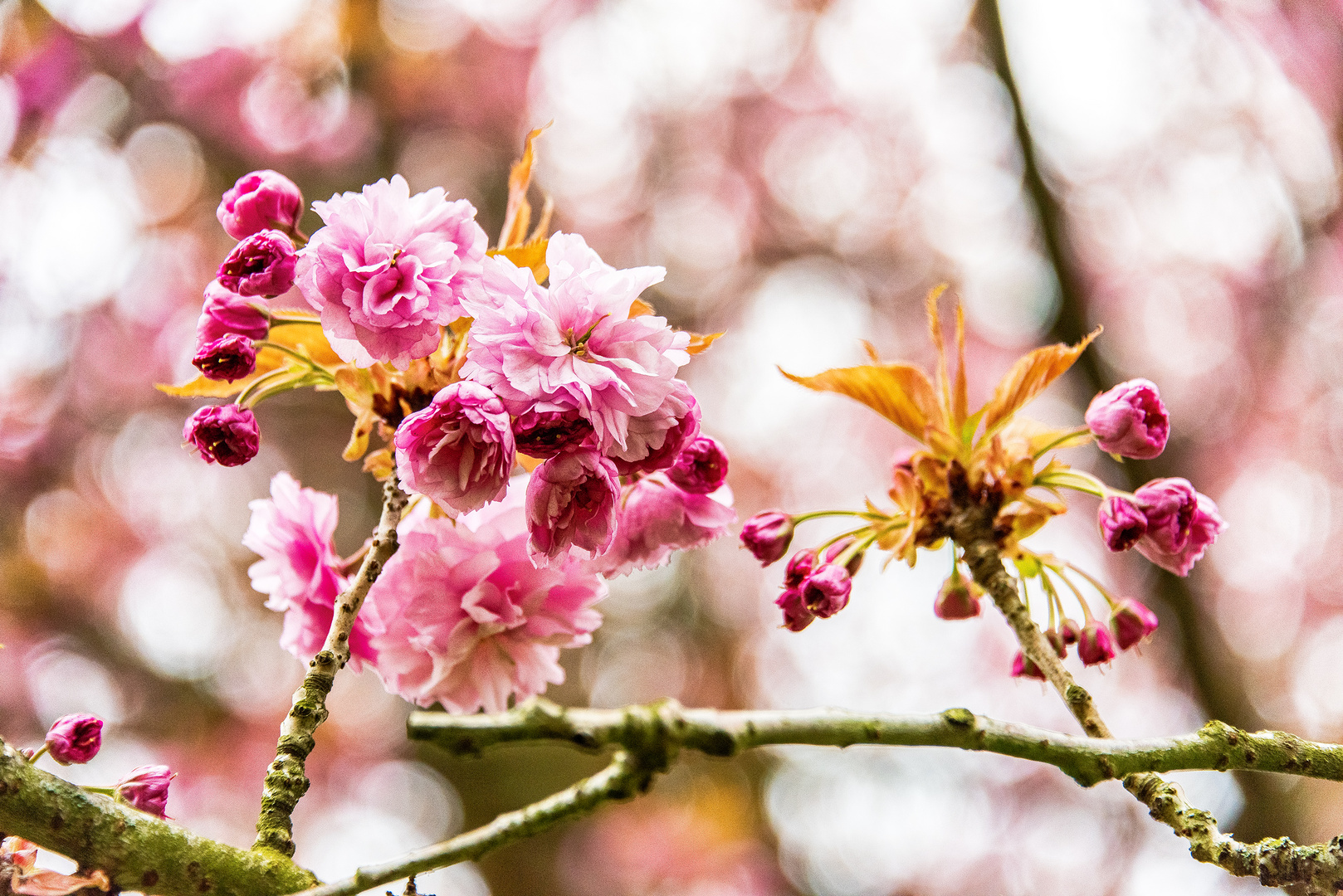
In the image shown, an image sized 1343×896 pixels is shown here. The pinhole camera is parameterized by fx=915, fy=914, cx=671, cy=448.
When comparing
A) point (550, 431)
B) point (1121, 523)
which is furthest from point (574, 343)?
point (1121, 523)

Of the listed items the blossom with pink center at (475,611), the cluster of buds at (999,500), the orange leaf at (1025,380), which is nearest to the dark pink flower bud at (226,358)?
the blossom with pink center at (475,611)

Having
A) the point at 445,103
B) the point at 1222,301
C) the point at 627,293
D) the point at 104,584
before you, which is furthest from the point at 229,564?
the point at 1222,301

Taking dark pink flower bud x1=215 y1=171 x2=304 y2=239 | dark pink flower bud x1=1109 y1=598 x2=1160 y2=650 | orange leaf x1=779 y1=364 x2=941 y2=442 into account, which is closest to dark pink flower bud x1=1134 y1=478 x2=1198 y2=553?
dark pink flower bud x1=1109 y1=598 x2=1160 y2=650

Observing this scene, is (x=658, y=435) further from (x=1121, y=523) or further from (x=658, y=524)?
(x=1121, y=523)

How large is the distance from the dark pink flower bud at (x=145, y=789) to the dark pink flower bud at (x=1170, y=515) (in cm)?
96

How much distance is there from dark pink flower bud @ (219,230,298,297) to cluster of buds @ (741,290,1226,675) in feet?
1.60

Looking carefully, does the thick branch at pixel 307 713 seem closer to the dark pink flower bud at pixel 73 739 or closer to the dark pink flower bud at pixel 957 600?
the dark pink flower bud at pixel 73 739

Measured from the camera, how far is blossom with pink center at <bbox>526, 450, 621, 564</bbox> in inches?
29.5

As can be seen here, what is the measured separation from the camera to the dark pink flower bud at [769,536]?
1034mm

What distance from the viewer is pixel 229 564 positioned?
13.3 ft

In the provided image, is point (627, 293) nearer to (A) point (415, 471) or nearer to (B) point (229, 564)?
(A) point (415, 471)

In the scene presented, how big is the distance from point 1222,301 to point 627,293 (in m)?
5.38

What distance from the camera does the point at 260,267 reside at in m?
0.79

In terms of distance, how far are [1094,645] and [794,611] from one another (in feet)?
1.18
